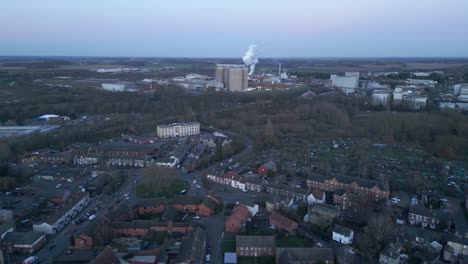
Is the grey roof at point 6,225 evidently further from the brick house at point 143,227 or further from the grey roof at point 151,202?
the grey roof at point 151,202

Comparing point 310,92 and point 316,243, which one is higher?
point 310,92

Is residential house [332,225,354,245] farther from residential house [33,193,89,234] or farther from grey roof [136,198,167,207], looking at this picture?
residential house [33,193,89,234]

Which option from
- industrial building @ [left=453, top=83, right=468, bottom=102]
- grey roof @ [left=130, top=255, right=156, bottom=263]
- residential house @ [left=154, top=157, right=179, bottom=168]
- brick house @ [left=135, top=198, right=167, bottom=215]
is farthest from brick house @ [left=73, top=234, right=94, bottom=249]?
industrial building @ [left=453, top=83, right=468, bottom=102]

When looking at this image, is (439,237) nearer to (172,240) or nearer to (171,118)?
(172,240)

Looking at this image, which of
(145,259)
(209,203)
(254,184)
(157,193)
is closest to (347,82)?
(254,184)

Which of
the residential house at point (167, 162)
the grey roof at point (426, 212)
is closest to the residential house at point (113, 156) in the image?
the residential house at point (167, 162)

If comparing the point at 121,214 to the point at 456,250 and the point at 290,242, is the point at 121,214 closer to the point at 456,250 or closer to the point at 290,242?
the point at 290,242

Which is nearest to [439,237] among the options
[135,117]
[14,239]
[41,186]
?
[14,239]
